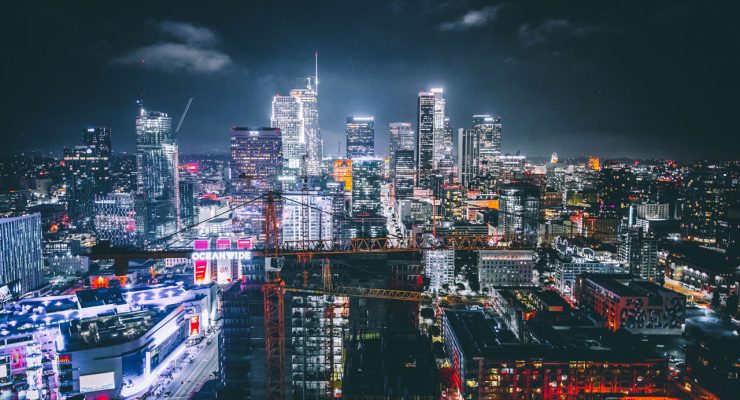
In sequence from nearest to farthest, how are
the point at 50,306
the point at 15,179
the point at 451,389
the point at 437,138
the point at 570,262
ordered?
the point at 451,389
the point at 50,306
the point at 570,262
the point at 15,179
the point at 437,138

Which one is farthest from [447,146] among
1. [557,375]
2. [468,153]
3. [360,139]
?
[557,375]

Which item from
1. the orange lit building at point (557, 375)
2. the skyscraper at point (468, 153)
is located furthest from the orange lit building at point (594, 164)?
the orange lit building at point (557, 375)

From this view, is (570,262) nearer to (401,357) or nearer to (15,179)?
(401,357)

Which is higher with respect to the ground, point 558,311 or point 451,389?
point 558,311

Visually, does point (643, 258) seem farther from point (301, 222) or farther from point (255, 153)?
point (255, 153)

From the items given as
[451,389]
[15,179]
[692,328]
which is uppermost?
[15,179]

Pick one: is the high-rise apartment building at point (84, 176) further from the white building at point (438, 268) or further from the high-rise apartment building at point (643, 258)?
the high-rise apartment building at point (643, 258)

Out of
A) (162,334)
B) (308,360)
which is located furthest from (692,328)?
(162,334)
